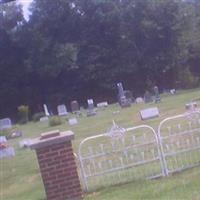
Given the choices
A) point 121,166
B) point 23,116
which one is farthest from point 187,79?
point 121,166

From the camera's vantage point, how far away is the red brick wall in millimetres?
8445

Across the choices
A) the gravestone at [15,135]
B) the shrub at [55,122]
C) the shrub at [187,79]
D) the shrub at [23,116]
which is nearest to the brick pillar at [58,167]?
the gravestone at [15,135]

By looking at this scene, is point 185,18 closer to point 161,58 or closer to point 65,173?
point 161,58

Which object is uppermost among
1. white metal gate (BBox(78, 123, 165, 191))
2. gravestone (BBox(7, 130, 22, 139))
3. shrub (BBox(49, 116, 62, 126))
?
shrub (BBox(49, 116, 62, 126))

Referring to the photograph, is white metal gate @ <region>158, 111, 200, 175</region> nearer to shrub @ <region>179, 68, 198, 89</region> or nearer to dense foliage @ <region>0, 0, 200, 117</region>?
shrub @ <region>179, 68, 198, 89</region>

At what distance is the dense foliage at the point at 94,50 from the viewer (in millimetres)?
48156

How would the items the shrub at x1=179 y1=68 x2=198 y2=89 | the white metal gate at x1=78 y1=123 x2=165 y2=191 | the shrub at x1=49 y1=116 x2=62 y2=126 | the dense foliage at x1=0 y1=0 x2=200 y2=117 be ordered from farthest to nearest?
the dense foliage at x1=0 y1=0 x2=200 y2=117 < the shrub at x1=179 y1=68 x2=198 y2=89 < the shrub at x1=49 y1=116 x2=62 y2=126 < the white metal gate at x1=78 y1=123 x2=165 y2=191

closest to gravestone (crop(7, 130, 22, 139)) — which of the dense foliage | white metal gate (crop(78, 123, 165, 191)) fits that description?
white metal gate (crop(78, 123, 165, 191))

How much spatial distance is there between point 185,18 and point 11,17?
47.7 ft

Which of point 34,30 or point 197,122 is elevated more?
point 34,30

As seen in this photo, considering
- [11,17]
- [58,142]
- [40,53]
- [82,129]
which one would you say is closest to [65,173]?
[58,142]

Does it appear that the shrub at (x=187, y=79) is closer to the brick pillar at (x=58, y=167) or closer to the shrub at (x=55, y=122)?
the shrub at (x=55, y=122)

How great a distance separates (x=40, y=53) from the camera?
47.7m

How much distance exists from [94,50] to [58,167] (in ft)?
137
